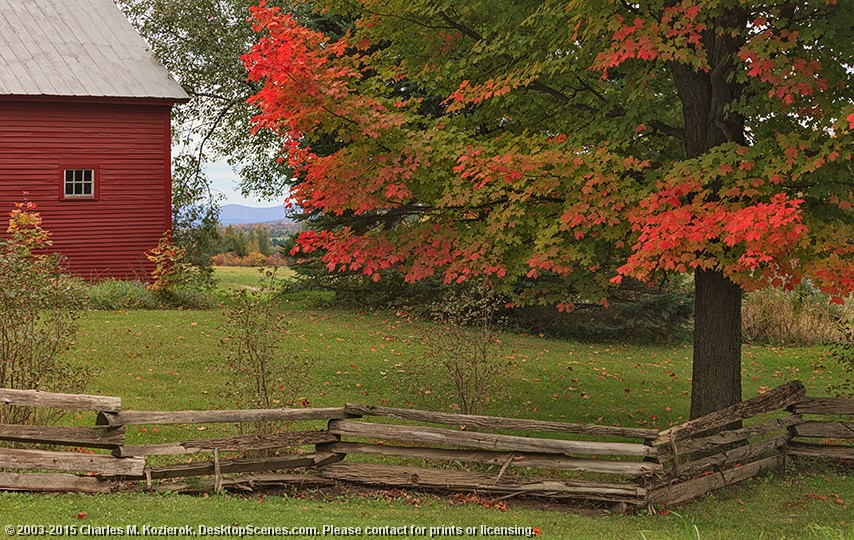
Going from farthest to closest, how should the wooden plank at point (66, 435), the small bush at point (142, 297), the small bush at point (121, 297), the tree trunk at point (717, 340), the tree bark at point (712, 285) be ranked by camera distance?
the small bush at point (142, 297)
the small bush at point (121, 297)
the tree trunk at point (717, 340)
the tree bark at point (712, 285)
the wooden plank at point (66, 435)

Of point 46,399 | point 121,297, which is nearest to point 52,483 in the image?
point 46,399

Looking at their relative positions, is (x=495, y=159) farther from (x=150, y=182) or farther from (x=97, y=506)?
(x=150, y=182)

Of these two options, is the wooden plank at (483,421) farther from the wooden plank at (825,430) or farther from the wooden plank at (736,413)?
the wooden plank at (825,430)

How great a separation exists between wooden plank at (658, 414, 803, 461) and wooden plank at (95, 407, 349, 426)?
10.9 ft

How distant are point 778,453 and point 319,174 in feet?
20.9

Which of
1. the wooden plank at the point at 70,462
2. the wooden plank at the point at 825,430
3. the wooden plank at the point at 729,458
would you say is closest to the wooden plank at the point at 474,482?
the wooden plank at the point at 729,458

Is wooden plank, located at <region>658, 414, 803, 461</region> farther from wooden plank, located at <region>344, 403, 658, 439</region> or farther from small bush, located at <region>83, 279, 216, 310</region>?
small bush, located at <region>83, 279, 216, 310</region>

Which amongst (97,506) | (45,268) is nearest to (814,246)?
(97,506)

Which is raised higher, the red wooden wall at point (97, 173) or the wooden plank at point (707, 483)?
the red wooden wall at point (97, 173)

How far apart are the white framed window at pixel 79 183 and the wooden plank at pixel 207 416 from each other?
17.0 m

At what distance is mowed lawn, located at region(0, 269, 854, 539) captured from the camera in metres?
7.84

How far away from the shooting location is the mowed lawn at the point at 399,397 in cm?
784

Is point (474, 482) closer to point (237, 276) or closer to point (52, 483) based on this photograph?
point (52, 483)

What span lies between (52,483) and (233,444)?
5.21 ft
